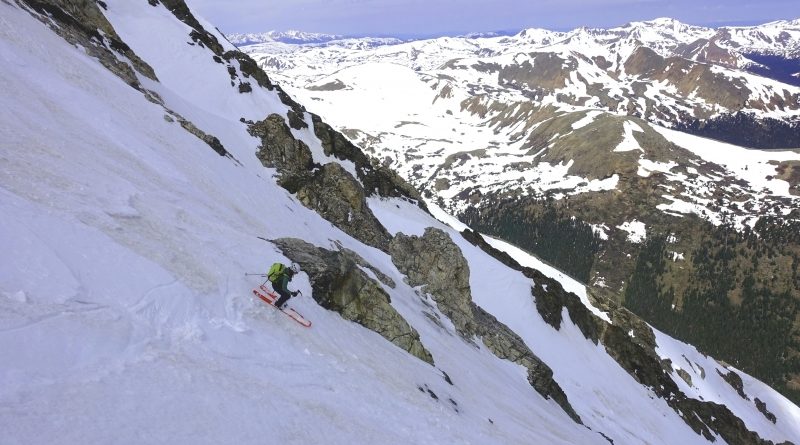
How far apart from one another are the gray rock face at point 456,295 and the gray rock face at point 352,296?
15.1m

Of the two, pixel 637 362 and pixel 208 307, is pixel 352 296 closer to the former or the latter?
pixel 208 307

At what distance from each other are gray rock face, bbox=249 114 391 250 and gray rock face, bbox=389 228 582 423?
7.75m

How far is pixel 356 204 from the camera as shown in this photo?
56594 mm

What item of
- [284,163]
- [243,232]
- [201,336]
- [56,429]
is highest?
[284,163]

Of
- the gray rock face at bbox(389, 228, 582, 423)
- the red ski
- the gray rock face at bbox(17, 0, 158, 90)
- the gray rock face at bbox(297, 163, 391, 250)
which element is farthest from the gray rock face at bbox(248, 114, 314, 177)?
the red ski

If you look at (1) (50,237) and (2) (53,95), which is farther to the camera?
(2) (53,95)

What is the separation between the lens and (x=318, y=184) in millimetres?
55812

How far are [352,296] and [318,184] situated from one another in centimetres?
3406

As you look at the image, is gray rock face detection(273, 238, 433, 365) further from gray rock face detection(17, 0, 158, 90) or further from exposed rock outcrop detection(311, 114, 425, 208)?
exposed rock outcrop detection(311, 114, 425, 208)

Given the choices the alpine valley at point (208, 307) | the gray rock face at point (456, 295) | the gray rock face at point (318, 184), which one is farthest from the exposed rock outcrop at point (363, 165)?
the gray rock face at point (456, 295)

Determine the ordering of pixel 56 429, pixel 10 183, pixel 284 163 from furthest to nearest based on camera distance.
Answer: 1. pixel 284 163
2. pixel 10 183
3. pixel 56 429

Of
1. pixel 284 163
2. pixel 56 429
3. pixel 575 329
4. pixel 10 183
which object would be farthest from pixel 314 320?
pixel 575 329

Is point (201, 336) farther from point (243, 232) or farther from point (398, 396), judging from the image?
point (243, 232)

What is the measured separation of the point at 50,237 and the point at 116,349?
529 cm
